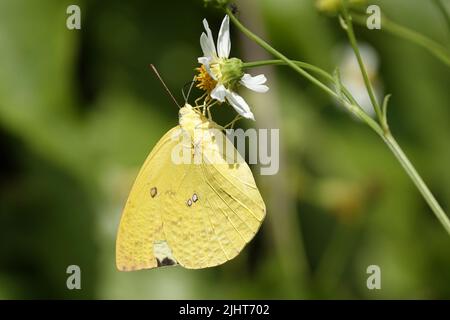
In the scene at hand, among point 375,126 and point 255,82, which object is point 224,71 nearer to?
point 255,82

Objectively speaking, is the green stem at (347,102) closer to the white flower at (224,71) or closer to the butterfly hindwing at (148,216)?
the white flower at (224,71)

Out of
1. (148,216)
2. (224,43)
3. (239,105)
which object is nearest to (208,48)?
(224,43)

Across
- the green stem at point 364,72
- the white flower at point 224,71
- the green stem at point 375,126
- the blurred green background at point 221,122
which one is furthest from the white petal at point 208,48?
the blurred green background at point 221,122

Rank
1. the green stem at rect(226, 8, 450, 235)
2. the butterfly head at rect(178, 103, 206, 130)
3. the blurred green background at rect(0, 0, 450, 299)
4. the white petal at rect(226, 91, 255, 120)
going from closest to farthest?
the green stem at rect(226, 8, 450, 235) → the white petal at rect(226, 91, 255, 120) → the butterfly head at rect(178, 103, 206, 130) → the blurred green background at rect(0, 0, 450, 299)

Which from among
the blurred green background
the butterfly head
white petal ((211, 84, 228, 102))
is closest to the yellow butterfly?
the butterfly head

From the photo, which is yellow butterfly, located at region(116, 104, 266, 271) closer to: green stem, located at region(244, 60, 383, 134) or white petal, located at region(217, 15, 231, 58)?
white petal, located at region(217, 15, 231, 58)
